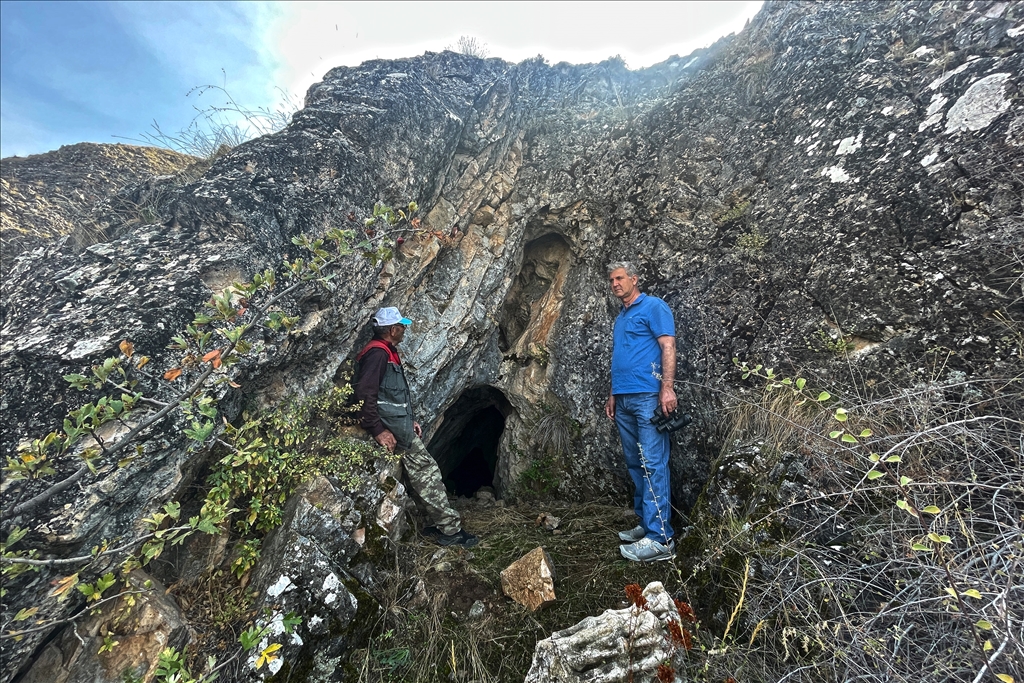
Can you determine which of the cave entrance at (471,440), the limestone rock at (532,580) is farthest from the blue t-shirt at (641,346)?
the cave entrance at (471,440)

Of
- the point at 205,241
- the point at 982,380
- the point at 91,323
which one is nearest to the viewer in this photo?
the point at 982,380

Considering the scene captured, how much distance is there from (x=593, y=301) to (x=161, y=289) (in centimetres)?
425

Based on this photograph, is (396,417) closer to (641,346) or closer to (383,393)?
(383,393)

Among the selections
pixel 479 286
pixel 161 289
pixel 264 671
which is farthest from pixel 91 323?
pixel 479 286

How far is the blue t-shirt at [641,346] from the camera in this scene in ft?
12.2

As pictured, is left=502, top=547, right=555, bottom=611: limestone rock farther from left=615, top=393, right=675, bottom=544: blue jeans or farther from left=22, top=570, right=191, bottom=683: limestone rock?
left=22, top=570, right=191, bottom=683: limestone rock

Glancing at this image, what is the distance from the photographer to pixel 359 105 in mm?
4715

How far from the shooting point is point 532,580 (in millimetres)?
3291

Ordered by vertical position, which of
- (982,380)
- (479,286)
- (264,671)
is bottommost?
(264,671)

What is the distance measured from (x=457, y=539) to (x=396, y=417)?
1351 millimetres

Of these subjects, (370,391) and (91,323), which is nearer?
(91,323)

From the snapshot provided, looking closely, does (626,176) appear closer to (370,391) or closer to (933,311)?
(933,311)

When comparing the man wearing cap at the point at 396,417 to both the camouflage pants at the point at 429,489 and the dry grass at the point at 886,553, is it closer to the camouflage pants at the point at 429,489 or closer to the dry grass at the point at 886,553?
the camouflage pants at the point at 429,489

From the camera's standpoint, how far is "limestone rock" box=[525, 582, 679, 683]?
2361 mm
